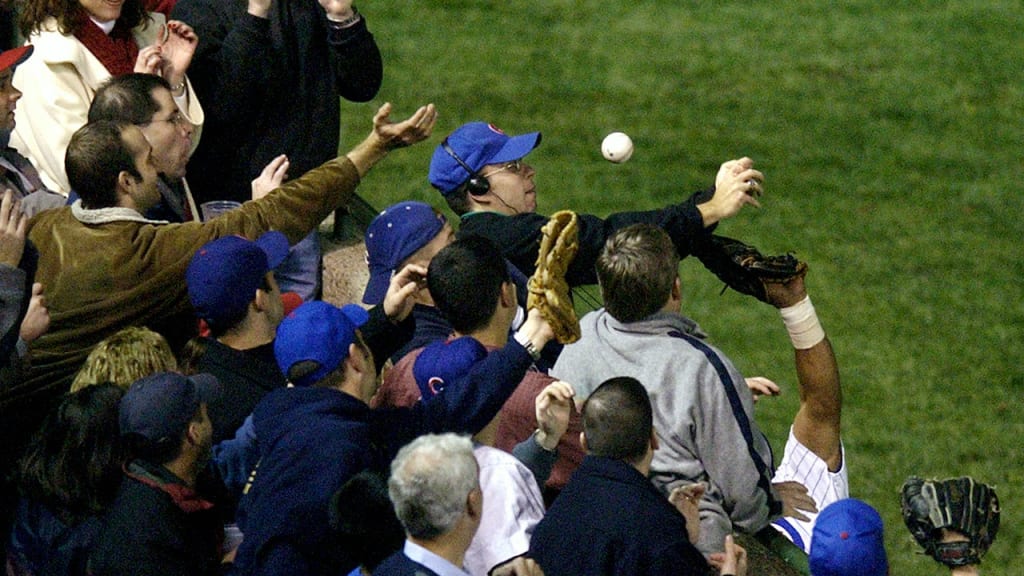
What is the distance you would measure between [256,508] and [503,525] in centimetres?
62

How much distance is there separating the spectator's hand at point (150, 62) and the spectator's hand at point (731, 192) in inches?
72.3

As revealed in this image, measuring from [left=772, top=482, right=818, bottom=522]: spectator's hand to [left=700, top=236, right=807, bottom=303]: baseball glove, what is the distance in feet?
2.31

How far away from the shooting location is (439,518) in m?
4.15

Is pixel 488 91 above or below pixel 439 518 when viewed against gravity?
below

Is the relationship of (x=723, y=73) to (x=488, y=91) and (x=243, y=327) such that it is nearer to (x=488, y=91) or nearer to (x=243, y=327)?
(x=488, y=91)

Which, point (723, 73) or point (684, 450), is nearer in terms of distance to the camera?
point (684, 450)

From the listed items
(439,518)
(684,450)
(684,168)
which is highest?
(439,518)

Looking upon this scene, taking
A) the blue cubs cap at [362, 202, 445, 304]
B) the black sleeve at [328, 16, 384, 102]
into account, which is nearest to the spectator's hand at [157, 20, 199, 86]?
the black sleeve at [328, 16, 384, 102]

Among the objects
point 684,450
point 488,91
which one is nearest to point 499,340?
point 684,450

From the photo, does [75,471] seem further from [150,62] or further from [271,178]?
[150,62]

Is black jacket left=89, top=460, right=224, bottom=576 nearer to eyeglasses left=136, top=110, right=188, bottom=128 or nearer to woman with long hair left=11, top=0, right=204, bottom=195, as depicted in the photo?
eyeglasses left=136, top=110, right=188, bottom=128

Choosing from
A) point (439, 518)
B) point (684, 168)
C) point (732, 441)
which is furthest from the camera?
point (684, 168)

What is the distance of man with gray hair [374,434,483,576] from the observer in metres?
4.15

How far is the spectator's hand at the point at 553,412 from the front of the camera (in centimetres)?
476
